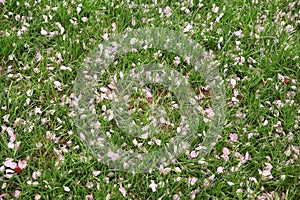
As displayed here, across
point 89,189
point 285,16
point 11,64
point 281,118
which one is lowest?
point 89,189

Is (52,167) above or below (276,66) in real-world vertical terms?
below

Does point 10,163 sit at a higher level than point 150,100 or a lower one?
lower

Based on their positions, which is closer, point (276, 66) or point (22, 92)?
point (22, 92)

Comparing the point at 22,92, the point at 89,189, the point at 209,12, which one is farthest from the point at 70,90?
the point at 209,12

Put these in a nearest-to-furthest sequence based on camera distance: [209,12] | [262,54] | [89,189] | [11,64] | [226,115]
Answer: [89,189] → [226,115] → [11,64] → [262,54] → [209,12]

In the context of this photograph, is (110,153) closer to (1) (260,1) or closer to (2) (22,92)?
(2) (22,92)

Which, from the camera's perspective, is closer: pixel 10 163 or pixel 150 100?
pixel 10 163

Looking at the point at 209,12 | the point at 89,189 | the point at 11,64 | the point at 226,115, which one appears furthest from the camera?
the point at 209,12
